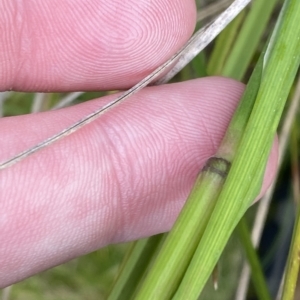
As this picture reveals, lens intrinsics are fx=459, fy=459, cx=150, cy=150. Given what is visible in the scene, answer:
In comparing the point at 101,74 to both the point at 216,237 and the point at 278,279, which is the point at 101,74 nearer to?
the point at 216,237

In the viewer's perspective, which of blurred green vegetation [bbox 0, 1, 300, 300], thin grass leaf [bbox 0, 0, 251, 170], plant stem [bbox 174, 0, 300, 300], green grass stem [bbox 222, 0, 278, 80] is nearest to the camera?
plant stem [bbox 174, 0, 300, 300]

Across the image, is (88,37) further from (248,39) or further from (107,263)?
(107,263)

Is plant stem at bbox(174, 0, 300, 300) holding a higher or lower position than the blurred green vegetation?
higher

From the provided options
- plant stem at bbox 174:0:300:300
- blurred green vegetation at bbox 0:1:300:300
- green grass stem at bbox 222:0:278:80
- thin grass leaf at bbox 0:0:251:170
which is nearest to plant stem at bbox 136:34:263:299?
plant stem at bbox 174:0:300:300

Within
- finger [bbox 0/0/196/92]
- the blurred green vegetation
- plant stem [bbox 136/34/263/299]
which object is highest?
finger [bbox 0/0/196/92]

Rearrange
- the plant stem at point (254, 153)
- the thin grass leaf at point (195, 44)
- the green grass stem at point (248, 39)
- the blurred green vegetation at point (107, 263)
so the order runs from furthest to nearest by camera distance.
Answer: the blurred green vegetation at point (107, 263) → the green grass stem at point (248, 39) → the thin grass leaf at point (195, 44) → the plant stem at point (254, 153)

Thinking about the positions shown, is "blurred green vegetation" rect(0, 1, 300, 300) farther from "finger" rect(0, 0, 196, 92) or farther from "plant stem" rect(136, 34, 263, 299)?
"plant stem" rect(136, 34, 263, 299)

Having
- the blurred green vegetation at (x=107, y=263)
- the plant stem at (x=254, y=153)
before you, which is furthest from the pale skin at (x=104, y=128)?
the blurred green vegetation at (x=107, y=263)

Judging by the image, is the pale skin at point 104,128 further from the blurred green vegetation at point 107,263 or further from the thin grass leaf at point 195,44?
the blurred green vegetation at point 107,263

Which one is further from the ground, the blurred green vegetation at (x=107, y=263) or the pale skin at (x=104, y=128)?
the pale skin at (x=104, y=128)
